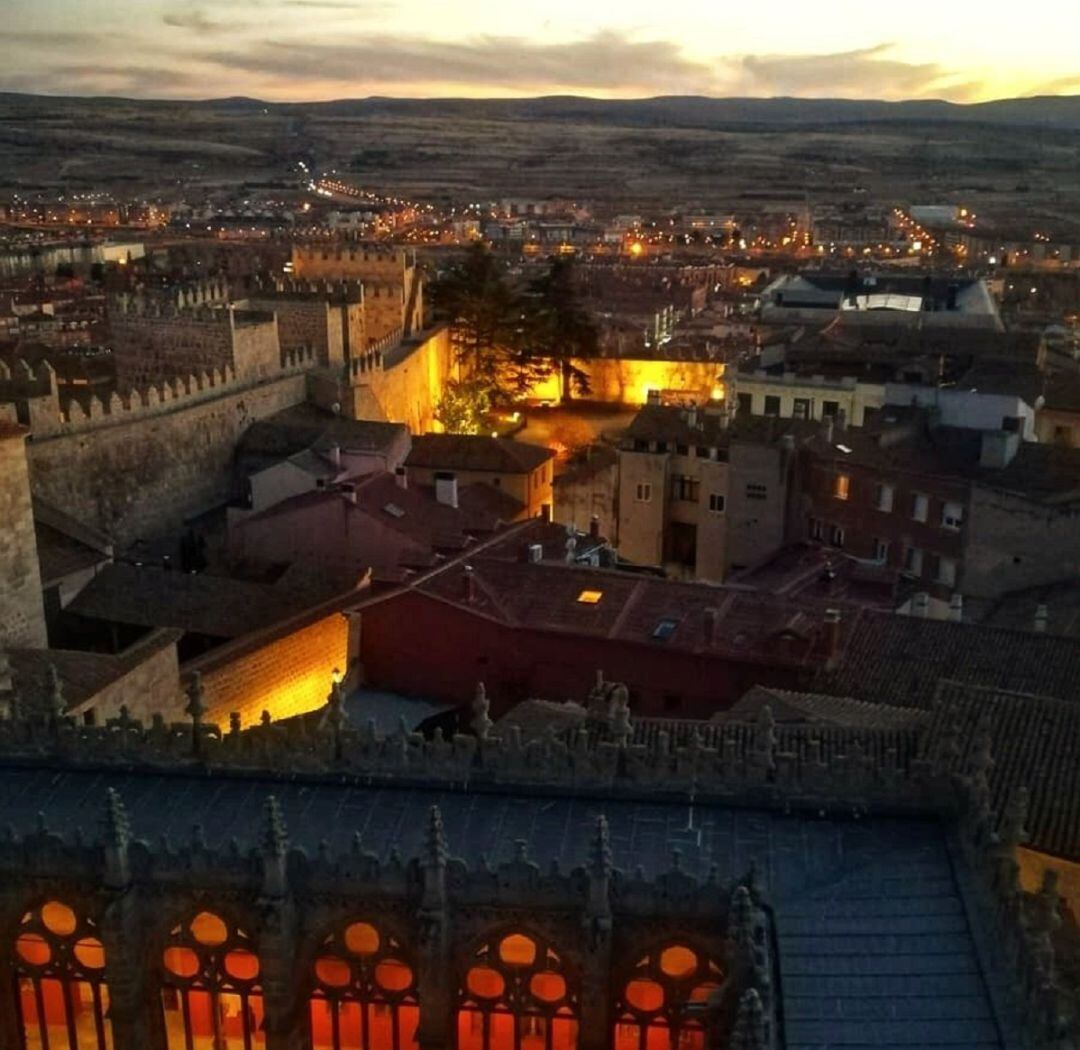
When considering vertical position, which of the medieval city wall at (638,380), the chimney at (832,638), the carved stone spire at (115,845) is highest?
the carved stone spire at (115,845)

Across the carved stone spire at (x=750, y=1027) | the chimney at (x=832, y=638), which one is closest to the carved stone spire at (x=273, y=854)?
the carved stone spire at (x=750, y=1027)

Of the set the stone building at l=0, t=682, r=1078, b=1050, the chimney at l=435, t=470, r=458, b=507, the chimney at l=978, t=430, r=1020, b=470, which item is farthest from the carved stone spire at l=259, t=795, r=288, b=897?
the chimney at l=978, t=430, r=1020, b=470

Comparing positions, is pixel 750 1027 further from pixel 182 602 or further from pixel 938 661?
pixel 182 602

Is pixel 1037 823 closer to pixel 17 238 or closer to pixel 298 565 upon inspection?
pixel 298 565

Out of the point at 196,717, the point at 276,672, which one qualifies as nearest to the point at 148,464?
the point at 276,672

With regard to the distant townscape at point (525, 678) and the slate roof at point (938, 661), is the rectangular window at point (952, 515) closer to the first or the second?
the distant townscape at point (525, 678)

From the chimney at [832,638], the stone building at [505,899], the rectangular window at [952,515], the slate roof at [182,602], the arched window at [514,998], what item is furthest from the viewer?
the rectangular window at [952,515]

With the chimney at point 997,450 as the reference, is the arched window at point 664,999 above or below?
above
